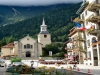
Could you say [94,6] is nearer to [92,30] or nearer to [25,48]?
[92,30]

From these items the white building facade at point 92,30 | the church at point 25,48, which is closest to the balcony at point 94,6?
the white building facade at point 92,30

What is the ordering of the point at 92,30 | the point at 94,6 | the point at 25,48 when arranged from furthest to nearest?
the point at 25,48 < the point at 94,6 < the point at 92,30

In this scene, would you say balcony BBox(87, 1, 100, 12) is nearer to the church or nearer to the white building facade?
the white building facade

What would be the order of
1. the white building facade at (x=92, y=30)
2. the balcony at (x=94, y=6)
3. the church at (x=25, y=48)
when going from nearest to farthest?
the balcony at (x=94, y=6), the white building facade at (x=92, y=30), the church at (x=25, y=48)

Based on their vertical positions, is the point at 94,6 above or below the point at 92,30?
above

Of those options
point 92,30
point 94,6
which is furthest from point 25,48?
point 94,6

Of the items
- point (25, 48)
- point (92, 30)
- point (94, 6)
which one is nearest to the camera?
point (92, 30)

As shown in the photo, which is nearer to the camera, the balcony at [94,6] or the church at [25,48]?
the balcony at [94,6]

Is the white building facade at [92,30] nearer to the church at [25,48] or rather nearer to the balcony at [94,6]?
the balcony at [94,6]

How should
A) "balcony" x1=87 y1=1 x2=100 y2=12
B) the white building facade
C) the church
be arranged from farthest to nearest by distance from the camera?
the church
the white building facade
"balcony" x1=87 y1=1 x2=100 y2=12

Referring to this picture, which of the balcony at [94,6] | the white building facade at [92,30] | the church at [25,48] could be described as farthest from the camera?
the church at [25,48]

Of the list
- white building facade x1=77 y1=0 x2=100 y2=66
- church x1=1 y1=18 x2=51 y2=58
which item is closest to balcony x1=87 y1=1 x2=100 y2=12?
white building facade x1=77 y1=0 x2=100 y2=66

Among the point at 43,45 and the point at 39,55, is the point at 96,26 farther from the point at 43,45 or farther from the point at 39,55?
the point at 43,45

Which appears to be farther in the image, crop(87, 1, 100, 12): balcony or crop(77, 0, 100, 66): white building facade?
crop(77, 0, 100, 66): white building facade
